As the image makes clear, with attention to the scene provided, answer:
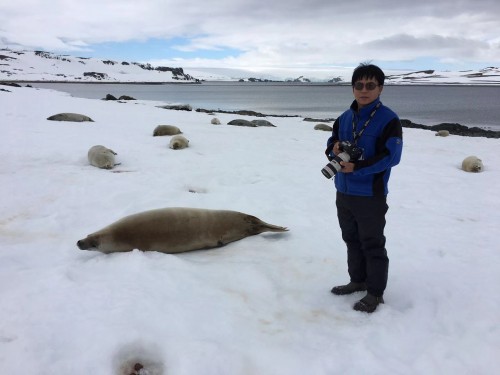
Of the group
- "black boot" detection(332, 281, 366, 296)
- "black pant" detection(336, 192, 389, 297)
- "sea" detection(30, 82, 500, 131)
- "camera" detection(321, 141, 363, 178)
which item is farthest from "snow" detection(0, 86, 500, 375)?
"sea" detection(30, 82, 500, 131)

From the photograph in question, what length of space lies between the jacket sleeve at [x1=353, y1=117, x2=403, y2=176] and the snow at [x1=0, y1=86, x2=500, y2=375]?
4.04ft

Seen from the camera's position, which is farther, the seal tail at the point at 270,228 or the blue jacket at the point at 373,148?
the seal tail at the point at 270,228

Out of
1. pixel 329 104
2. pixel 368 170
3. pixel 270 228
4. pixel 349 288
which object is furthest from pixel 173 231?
pixel 329 104

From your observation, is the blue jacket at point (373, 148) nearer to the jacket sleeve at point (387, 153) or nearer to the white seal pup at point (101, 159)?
the jacket sleeve at point (387, 153)

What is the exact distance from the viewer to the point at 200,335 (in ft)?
8.98

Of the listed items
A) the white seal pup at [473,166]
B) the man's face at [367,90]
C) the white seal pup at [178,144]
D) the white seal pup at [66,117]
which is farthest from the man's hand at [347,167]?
the white seal pup at [66,117]

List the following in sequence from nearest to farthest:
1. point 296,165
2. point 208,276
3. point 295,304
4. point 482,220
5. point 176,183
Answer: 1. point 295,304
2. point 208,276
3. point 482,220
4. point 176,183
5. point 296,165

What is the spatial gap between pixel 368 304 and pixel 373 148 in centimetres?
132

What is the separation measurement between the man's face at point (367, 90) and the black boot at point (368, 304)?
163 cm

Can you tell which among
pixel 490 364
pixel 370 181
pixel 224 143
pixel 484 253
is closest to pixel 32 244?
pixel 370 181

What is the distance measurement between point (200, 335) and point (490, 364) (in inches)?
78.3

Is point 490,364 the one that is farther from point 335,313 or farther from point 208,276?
point 208,276

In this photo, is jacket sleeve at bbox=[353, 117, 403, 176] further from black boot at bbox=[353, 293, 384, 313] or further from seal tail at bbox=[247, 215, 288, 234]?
seal tail at bbox=[247, 215, 288, 234]

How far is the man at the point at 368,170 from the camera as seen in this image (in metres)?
2.94
